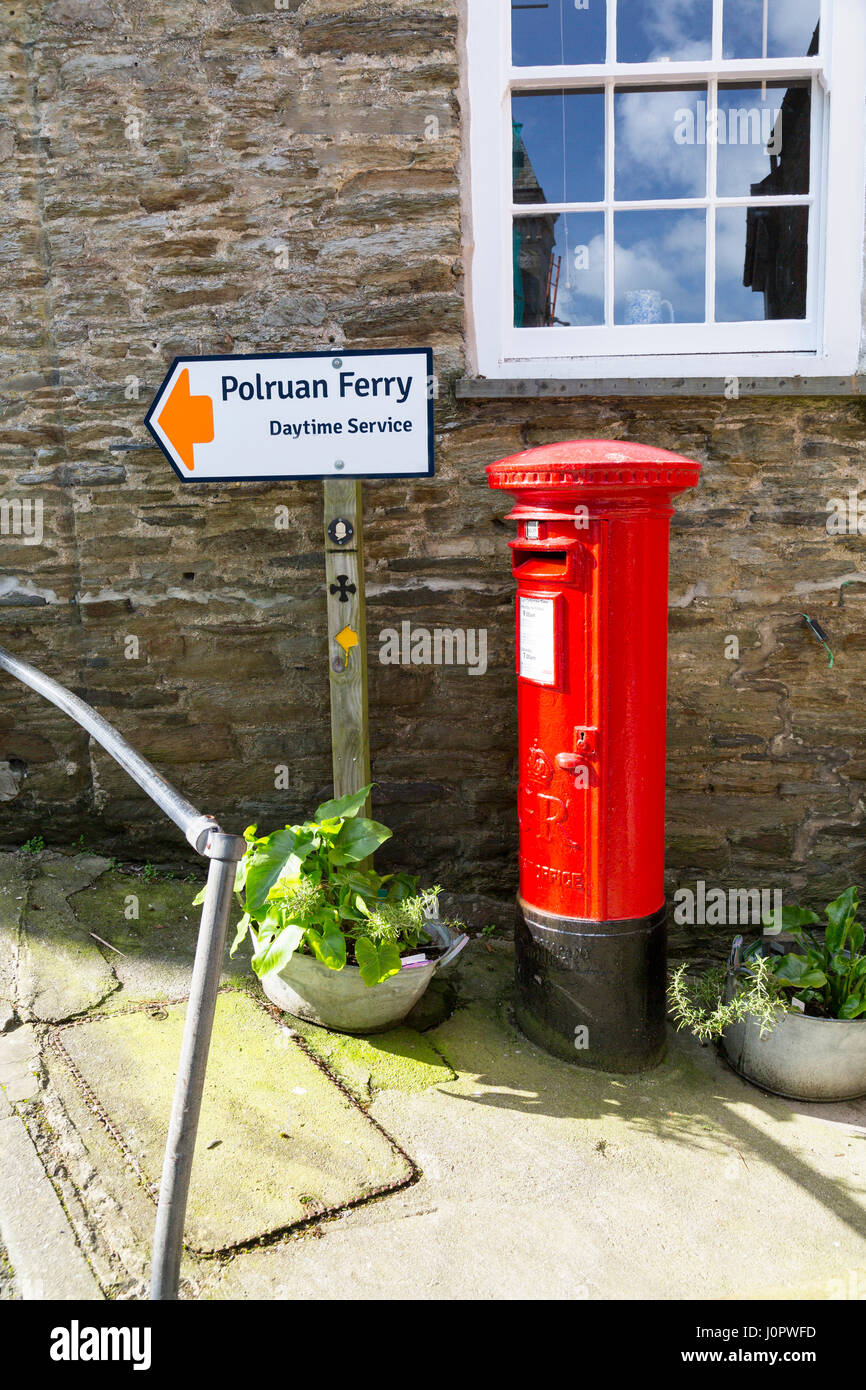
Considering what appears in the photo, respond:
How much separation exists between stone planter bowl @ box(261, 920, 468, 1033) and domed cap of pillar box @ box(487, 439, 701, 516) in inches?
55.2

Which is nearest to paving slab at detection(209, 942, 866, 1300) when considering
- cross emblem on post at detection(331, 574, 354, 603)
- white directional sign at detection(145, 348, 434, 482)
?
cross emblem on post at detection(331, 574, 354, 603)

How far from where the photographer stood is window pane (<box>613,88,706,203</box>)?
3.83m

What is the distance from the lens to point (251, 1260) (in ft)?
7.57

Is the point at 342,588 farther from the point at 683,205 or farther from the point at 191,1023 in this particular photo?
the point at 683,205

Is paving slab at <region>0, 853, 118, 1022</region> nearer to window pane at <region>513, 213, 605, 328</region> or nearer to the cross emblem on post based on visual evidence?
the cross emblem on post

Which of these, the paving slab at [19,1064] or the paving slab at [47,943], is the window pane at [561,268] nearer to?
the paving slab at [47,943]

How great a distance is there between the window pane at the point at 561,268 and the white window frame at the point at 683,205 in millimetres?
50

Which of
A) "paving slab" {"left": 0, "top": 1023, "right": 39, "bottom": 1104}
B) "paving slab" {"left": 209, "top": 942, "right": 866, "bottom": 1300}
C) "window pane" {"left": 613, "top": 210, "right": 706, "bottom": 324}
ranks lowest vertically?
"paving slab" {"left": 209, "top": 942, "right": 866, "bottom": 1300}

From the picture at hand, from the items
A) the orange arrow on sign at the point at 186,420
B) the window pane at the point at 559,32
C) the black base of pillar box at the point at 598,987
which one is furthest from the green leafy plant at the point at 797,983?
the window pane at the point at 559,32

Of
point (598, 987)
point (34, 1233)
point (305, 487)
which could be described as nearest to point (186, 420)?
point (305, 487)

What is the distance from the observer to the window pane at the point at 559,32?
3777mm

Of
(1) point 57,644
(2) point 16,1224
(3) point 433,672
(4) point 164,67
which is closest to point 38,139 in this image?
(4) point 164,67

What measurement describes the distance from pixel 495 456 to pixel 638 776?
1446 mm

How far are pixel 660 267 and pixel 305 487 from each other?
1586 millimetres
